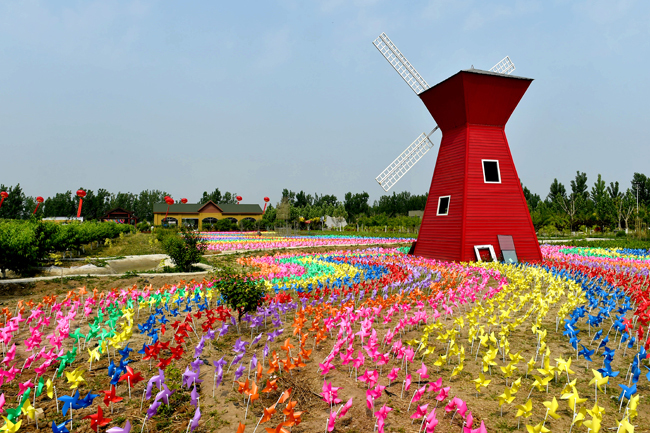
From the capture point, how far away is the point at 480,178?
51.5ft

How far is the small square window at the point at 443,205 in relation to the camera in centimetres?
1662

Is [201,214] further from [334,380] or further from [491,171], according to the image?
[334,380]

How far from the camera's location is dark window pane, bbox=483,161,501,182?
16.0 meters

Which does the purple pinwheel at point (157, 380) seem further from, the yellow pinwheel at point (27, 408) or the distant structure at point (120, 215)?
the distant structure at point (120, 215)

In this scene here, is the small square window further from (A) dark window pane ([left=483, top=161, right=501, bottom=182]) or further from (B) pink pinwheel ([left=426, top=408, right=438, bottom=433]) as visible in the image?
(B) pink pinwheel ([left=426, top=408, right=438, bottom=433])

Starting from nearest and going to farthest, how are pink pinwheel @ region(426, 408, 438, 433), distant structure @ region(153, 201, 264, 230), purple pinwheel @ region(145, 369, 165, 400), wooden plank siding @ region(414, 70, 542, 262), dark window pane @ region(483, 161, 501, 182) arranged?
pink pinwheel @ region(426, 408, 438, 433), purple pinwheel @ region(145, 369, 165, 400), wooden plank siding @ region(414, 70, 542, 262), dark window pane @ region(483, 161, 501, 182), distant structure @ region(153, 201, 264, 230)

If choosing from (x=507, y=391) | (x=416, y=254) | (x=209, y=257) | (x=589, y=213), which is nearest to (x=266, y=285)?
(x=507, y=391)

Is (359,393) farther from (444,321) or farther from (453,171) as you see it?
(453,171)

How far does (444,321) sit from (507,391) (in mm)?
3799

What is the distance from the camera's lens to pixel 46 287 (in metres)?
12.0

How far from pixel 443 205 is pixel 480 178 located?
203cm

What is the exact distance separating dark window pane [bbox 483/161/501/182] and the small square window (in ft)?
6.02

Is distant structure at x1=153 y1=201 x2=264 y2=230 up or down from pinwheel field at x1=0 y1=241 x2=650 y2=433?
up

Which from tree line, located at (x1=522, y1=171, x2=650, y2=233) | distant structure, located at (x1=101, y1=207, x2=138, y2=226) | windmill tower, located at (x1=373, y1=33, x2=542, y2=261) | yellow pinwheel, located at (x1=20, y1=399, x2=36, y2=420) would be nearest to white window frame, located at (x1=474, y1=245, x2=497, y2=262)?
windmill tower, located at (x1=373, y1=33, x2=542, y2=261)
